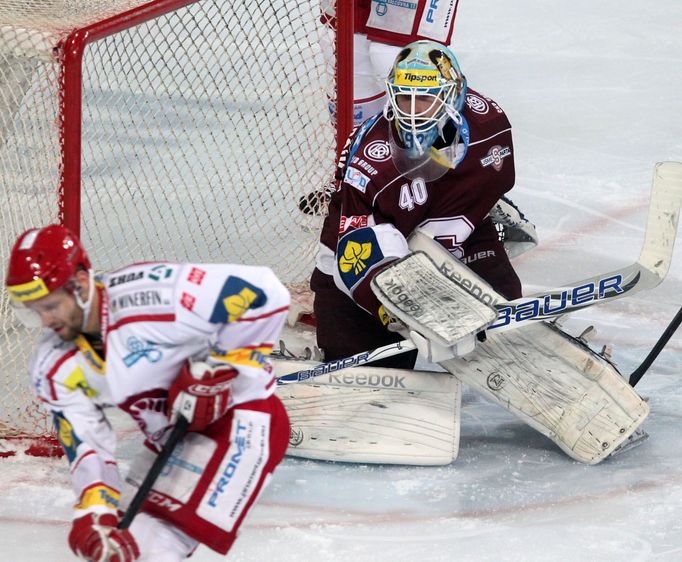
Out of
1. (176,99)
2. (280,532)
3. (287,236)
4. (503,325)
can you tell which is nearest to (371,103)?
(287,236)

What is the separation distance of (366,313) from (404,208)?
372mm

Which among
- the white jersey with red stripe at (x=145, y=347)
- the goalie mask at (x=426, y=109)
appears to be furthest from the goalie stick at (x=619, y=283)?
the white jersey with red stripe at (x=145, y=347)

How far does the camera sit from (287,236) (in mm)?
4617

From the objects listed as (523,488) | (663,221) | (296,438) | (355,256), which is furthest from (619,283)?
(296,438)

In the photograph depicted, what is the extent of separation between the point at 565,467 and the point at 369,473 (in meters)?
0.50

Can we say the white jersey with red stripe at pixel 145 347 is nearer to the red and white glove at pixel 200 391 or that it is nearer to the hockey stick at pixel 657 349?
the red and white glove at pixel 200 391

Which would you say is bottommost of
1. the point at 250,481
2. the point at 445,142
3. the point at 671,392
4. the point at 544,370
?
the point at 671,392

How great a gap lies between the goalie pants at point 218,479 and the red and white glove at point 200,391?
11cm

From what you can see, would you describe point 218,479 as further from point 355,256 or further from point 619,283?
point 619,283

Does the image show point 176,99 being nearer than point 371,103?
No

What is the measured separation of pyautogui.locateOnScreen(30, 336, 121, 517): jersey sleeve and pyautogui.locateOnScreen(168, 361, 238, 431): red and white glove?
17 centimetres

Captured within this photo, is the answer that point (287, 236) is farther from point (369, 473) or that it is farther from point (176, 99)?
point (369, 473)

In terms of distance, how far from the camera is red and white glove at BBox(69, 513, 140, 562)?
2162mm

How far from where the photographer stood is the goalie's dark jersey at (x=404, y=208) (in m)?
3.33
